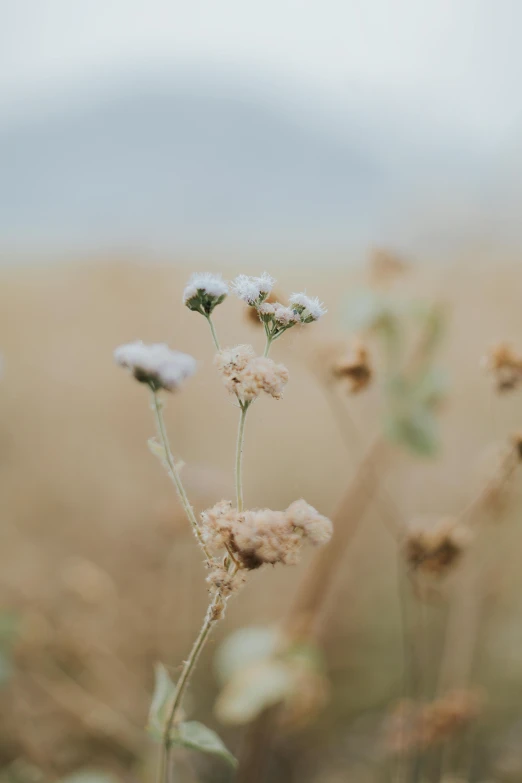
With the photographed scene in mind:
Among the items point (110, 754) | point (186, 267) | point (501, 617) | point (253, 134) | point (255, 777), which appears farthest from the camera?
point (253, 134)

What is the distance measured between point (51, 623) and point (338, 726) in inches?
42.6

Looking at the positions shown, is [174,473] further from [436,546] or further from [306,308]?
[436,546]

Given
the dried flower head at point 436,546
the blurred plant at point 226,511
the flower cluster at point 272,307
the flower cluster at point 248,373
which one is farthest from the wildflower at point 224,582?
the dried flower head at point 436,546

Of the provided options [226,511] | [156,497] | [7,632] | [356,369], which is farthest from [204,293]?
[156,497]

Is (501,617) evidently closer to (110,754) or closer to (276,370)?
(110,754)

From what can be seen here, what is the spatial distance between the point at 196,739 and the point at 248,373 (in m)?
0.54

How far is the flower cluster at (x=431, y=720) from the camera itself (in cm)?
139

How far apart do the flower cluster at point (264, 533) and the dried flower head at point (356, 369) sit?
0.49 m

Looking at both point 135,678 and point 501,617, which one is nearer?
point 135,678

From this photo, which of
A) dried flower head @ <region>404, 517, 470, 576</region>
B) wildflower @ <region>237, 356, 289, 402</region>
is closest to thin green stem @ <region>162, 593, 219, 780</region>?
wildflower @ <region>237, 356, 289, 402</region>

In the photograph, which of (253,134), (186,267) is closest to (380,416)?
(186,267)

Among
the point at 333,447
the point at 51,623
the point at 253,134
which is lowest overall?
the point at 51,623

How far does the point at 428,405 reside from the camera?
144 cm

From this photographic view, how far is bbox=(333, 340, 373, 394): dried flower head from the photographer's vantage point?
1140mm
